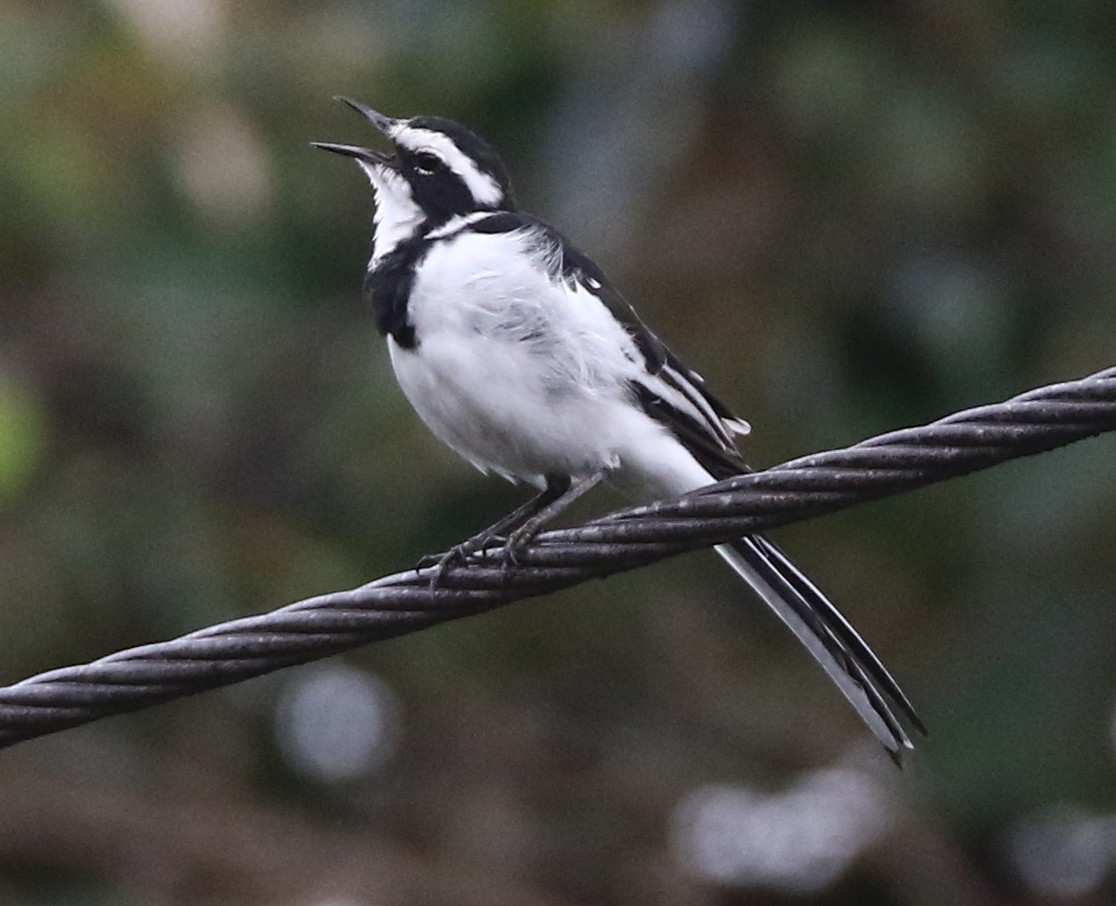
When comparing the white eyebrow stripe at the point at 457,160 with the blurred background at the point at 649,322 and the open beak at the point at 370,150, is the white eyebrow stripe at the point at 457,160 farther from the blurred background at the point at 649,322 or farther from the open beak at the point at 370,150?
the blurred background at the point at 649,322

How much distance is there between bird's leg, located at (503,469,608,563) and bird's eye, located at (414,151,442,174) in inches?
36.5

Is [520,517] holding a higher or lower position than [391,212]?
lower

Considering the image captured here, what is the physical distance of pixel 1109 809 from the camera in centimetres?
801

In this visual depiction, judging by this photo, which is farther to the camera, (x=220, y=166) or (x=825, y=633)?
(x=220, y=166)

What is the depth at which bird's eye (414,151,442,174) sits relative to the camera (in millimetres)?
6016

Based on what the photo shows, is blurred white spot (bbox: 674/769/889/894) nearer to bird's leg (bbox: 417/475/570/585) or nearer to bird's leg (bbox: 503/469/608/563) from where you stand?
bird's leg (bbox: 417/475/570/585)

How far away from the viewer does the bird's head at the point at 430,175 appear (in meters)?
5.92

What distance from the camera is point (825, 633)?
199 inches

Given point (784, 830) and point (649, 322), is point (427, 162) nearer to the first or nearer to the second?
point (649, 322)

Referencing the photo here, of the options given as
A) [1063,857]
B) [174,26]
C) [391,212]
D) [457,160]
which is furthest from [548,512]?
[1063,857]

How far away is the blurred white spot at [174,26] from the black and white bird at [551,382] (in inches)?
68.3

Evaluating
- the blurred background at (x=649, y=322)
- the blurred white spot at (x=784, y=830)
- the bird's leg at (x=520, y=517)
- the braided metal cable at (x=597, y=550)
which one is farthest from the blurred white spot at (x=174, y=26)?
the blurred white spot at (x=784, y=830)

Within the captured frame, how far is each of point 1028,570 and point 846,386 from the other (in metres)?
0.95

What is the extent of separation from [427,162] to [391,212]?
19 centimetres
